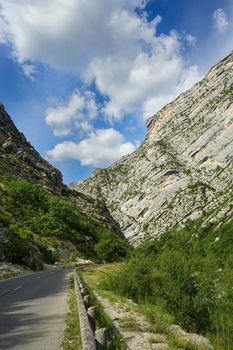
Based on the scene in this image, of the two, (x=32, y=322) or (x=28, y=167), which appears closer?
(x=32, y=322)

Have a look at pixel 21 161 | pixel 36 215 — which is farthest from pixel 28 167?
pixel 36 215

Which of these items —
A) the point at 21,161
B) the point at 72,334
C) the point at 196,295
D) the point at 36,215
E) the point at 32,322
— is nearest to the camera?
the point at 72,334

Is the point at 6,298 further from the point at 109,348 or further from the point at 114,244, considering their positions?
the point at 114,244

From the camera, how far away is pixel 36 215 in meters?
99.1

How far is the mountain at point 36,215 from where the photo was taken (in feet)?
192

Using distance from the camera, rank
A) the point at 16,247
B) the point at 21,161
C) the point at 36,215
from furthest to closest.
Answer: the point at 21,161 < the point at 36,215 < the point at 16,247

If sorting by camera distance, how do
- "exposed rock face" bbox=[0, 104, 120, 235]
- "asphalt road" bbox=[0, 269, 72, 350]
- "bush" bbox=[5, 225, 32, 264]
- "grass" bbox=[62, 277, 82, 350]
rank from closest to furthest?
"grass" bbox=[62, 277, 82, 350], "asphalt road" bbox=[0, 269, 72, 350], "bush" bbox=[5, 225, 32, 264], "exposed rock face" bbox=[0, 104, 120, 235]

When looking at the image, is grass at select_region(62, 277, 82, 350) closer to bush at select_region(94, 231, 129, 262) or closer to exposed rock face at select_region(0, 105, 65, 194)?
bush at select_region(94, 231, 129, 262)

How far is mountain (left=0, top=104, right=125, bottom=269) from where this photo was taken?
2308 inches

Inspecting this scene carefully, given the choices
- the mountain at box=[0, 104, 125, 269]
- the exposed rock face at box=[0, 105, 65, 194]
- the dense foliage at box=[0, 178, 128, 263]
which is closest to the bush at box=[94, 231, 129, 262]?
the dense foliage at box=[0, 178, 128, 263]

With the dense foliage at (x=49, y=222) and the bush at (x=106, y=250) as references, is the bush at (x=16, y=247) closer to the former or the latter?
the dense foliage at (x=49, y=222)

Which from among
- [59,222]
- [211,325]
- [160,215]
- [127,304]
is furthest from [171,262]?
[160,215]


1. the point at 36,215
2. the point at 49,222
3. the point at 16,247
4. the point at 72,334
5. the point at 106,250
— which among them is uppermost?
the point at 36,215

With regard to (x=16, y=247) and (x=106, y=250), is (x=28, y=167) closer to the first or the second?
(x=106, y=250)
